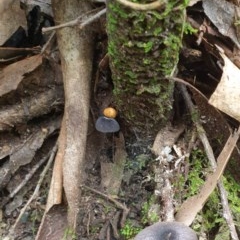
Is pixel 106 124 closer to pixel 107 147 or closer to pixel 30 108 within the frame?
pixel 107 147

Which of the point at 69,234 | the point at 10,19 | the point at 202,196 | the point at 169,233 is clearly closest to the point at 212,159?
the point at 202,196

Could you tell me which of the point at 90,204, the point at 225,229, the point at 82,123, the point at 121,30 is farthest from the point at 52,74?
the point at 225,229

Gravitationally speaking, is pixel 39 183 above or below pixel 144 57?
below

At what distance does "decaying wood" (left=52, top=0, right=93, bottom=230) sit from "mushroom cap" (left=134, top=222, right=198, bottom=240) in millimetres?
379

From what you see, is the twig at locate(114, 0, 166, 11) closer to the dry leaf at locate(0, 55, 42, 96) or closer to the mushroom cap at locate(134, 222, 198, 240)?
the mushroom cap at locate(134, 222, 198, 240)

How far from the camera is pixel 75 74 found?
1.57 m

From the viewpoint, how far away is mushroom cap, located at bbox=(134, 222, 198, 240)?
115cm

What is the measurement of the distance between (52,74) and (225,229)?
0.79 meters

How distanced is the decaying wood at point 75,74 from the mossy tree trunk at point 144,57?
15cm

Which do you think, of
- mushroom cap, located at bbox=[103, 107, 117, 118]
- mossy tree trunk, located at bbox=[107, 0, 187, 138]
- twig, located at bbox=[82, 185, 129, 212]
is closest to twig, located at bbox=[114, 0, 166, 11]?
mossy tree trunk, located at bbox=[107, 0, 187, 138]

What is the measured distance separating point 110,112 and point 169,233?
52 centimetres

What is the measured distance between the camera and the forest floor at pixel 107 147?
4.73ft

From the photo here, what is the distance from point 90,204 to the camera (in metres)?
1.50

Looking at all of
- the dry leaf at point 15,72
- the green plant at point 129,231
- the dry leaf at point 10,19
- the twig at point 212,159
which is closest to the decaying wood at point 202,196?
the twig at point 212,159
